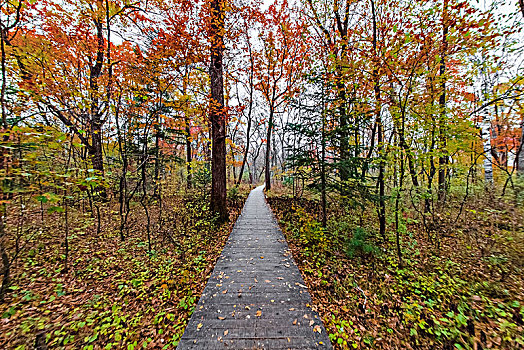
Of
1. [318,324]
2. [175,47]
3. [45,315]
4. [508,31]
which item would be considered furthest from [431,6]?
[45,315]

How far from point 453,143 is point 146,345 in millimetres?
7573

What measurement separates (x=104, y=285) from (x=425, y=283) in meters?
6.40

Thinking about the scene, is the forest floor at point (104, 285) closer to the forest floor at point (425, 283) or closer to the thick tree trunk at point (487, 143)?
the forest floor at point (425, 283)

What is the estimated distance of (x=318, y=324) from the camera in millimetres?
2545

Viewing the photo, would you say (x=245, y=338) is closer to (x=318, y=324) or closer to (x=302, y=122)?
(x=318, y=324)

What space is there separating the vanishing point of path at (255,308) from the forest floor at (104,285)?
344 mm

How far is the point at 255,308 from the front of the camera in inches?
111

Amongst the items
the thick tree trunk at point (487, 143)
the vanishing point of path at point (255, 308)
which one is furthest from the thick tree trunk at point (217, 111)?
the thick tree trunk at point (487, 143)

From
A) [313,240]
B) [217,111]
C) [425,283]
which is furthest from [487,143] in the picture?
[217,111]

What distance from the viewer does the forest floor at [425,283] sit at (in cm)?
252

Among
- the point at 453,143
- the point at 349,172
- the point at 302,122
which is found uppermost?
the point at 302,122

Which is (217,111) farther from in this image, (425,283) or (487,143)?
(487,143)

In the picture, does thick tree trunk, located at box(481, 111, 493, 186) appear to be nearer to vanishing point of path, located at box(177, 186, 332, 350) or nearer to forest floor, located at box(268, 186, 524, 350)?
forest floor, located at box(268, 186, 524, 350)

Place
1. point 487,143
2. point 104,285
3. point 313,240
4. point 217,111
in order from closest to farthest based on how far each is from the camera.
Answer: point 104,285 < point 313,240 < point 217,111 < point 487,143
